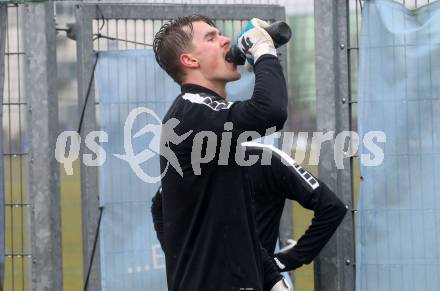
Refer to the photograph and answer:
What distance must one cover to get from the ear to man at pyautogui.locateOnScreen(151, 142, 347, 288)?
0.82m

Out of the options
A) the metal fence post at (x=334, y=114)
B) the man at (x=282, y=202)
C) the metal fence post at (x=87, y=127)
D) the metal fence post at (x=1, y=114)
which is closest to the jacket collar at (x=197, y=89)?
the man at (x=282, y=202)

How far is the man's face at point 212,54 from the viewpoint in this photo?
4.64m

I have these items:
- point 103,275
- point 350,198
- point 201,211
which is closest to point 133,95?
point 103,275

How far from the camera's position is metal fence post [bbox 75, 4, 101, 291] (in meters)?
6.14

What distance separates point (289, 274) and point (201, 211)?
1.88 meters

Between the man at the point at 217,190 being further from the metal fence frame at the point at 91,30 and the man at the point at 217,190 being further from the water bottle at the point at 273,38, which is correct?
the metal fence frame at the point at 91,30

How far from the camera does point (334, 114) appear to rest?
559 cm

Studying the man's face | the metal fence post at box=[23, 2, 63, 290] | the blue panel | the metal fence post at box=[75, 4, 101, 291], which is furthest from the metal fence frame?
the man's face

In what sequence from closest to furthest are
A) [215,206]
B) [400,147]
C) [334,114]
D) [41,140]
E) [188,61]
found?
[215,206] → [188,61] → [400,147] → [334,114] → [41,140]

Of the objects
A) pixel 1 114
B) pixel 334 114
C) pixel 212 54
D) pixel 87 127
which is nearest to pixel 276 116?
pixel 212 54

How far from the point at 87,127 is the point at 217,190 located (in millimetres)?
1938

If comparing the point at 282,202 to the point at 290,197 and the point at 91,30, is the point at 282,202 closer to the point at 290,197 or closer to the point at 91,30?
the point at 290,197

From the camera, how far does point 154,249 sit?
20.5 feet

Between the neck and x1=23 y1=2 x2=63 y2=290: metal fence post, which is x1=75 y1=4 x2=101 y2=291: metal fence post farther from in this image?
the neck
